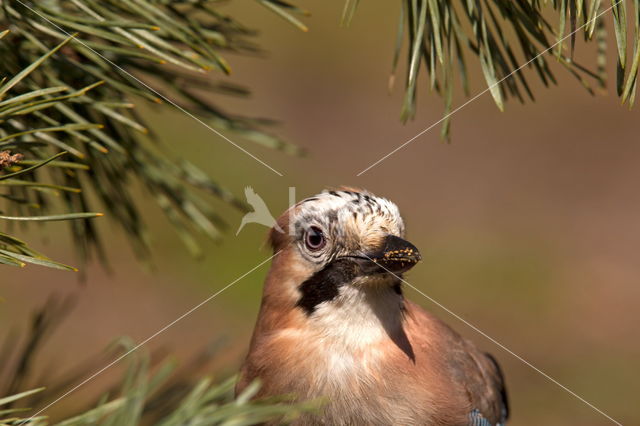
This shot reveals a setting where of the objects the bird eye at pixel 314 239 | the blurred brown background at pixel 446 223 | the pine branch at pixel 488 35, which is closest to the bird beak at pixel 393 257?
the bird eye at pixel 314 239

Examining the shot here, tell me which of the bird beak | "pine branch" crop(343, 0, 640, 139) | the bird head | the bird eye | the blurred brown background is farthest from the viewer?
the blurred brown background

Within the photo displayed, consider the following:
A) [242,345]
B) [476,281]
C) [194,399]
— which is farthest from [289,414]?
[476,281]

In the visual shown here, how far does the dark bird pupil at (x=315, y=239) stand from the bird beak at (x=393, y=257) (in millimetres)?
195

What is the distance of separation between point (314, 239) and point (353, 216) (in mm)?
203

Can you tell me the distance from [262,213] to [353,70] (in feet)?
24.4

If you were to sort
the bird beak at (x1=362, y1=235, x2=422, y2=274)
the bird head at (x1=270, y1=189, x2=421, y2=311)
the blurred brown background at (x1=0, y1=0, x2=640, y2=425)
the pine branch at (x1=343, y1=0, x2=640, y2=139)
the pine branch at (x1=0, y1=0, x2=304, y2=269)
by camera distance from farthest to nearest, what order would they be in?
1. the blurred brown background at (x1=0, y1=0, x2=640, y2=425)
2. the bird head at (x1=270, y1=189, x2=421, y2=311)
3. the bird beak at (x1=362, y1=235, x2=422, y2=274)
4. the pine branch at (x1=343, y1=0, x2=640, y2=139)
5. the pine branch at (x1=0, y1=0, x2=304, y2=269)

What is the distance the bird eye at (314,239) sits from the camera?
109 inches

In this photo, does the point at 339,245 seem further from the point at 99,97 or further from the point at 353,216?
the point at 99,97

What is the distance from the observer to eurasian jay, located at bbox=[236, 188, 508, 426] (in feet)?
8.55

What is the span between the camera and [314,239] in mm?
2811

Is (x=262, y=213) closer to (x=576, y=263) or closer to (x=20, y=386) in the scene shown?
(x=20, y=386)

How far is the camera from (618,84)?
192 centimetres
